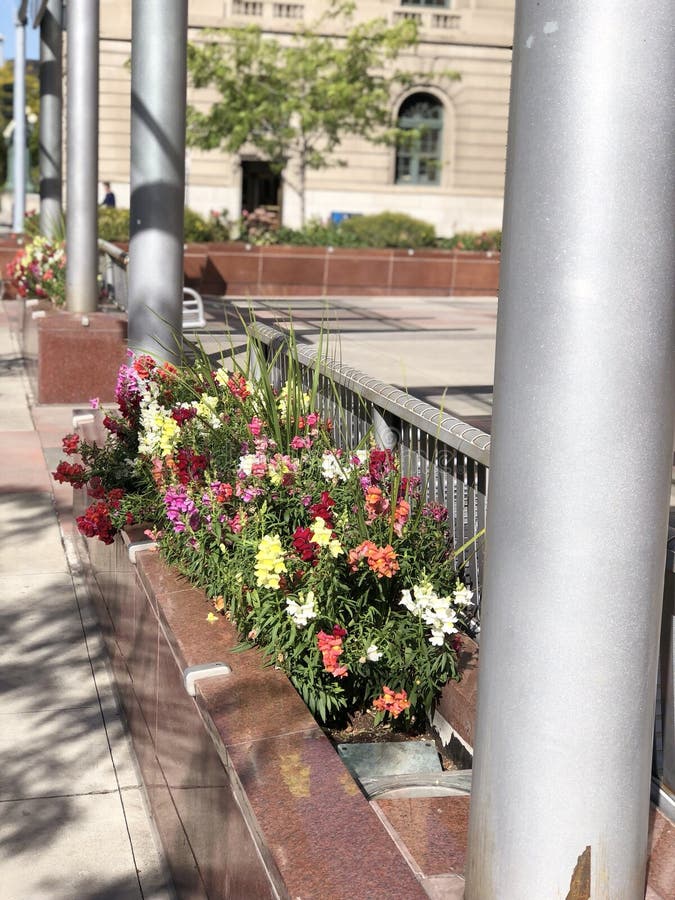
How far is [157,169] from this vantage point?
8.33 meters

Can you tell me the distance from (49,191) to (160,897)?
16.5m

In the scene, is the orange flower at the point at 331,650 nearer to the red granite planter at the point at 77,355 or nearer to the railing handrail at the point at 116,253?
the red granite planter at the point at 77,355

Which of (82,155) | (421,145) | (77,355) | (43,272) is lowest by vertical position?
(77,355)

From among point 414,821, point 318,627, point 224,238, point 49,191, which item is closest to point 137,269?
point 318,627

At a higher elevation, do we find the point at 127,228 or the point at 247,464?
the point at 127,228

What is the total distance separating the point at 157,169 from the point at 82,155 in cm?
397

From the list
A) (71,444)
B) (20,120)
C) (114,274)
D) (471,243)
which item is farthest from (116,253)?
(20,120)

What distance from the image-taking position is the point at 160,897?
157 inches

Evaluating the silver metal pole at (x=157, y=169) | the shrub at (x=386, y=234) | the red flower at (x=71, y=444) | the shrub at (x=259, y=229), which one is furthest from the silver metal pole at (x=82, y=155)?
the shrub at (x=386, y=234)

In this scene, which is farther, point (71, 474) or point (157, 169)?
point (157, 169)

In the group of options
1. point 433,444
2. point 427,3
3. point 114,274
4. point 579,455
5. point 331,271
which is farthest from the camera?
point 427,3

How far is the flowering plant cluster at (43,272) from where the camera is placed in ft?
45.4

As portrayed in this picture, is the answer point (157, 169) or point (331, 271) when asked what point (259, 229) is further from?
point (157, 169)

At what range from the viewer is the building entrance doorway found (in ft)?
141
